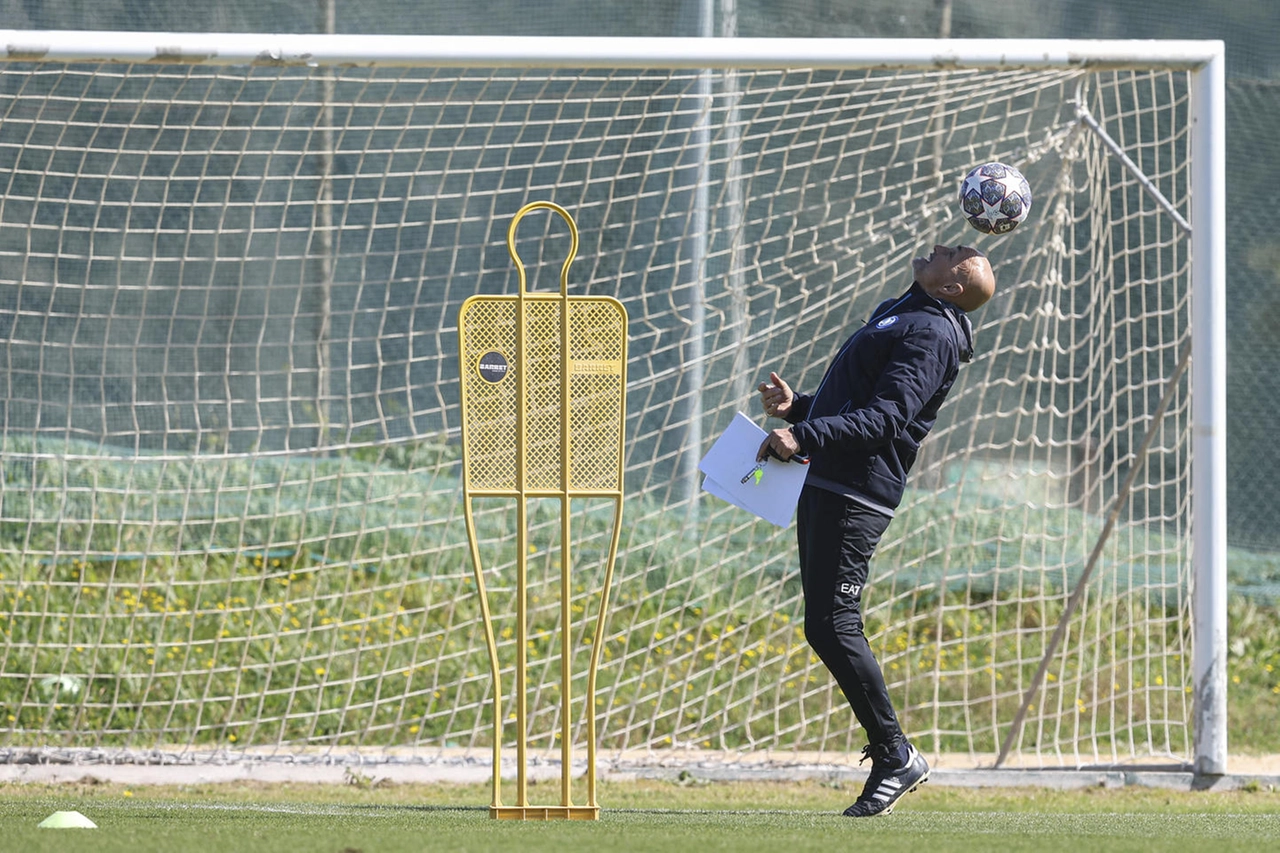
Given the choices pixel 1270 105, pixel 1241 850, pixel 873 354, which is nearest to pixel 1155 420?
pixel 873 354

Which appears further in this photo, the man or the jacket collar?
the jacket collar

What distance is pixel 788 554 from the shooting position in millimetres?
8156

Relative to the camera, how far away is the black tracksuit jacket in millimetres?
4637

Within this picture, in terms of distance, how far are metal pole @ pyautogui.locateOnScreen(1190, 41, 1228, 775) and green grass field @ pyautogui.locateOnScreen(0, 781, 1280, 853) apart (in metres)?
0.39

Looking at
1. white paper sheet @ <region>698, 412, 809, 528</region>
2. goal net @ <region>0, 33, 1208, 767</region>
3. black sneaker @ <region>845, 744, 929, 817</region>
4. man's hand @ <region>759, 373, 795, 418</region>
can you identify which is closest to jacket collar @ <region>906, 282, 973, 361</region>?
man's hand @ <region>759, 373, 795, 418</region>

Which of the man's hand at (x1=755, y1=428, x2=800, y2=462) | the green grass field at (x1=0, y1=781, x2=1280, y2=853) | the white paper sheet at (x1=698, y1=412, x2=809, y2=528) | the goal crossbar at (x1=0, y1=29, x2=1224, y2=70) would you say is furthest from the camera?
the goal crossbar at (x1=0, y1=29, x2=1224, y2=70)

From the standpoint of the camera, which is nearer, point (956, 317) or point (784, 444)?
point (784, 444)

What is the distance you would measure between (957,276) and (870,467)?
0.67 meters

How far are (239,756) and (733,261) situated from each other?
322 cm

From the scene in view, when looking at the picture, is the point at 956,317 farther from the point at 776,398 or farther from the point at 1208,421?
the point at 1208,421

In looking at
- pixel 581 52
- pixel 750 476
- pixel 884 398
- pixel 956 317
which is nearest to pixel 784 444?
pixel 750 476

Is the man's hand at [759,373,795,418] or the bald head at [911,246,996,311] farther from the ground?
the bald head at [911,246,996,311]

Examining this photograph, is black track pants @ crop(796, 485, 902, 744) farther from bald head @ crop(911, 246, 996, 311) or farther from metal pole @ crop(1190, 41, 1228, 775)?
metal pole @ crop(1190, 41, 1228, 775)

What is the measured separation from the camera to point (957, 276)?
4.96 m
